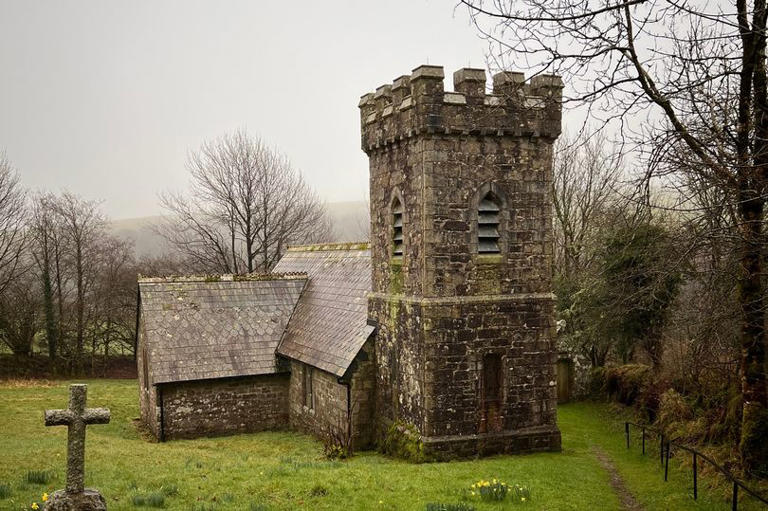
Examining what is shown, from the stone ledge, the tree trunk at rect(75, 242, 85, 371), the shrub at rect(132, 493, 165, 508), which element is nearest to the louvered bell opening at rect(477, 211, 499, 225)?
the stone ledge

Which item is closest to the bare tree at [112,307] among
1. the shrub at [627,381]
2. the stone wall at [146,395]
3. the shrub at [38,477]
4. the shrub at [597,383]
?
the stone wall at [146,395]

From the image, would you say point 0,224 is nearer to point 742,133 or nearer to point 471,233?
point 471,233

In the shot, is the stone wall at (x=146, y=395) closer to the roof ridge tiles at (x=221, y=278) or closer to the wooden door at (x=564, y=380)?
the roof ridge tiles at (x=221, y=278)

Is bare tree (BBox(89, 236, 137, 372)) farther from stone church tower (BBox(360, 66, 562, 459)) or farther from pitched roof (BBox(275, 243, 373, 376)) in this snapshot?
stone church tower (BBox(360, 66, 562, 459))

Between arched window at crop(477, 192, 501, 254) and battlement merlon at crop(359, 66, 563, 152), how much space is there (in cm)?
150

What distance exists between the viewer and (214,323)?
21.0m

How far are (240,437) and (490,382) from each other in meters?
8.35

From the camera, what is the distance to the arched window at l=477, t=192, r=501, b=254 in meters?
14.6

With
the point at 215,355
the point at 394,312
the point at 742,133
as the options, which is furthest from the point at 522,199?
the point at 215,355

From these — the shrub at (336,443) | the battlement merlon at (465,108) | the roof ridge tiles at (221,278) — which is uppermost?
the battlement merlon at (465,108)

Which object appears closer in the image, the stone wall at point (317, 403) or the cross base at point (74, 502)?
the cross base at point (74, 502)

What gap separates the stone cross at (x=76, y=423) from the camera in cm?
866

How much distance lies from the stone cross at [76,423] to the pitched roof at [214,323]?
968cm

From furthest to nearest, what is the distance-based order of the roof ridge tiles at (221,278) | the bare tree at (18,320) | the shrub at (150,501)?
the bare tree at (18,320) → the roof ridge tiles at (221,278) → the shrub at (150,501)
